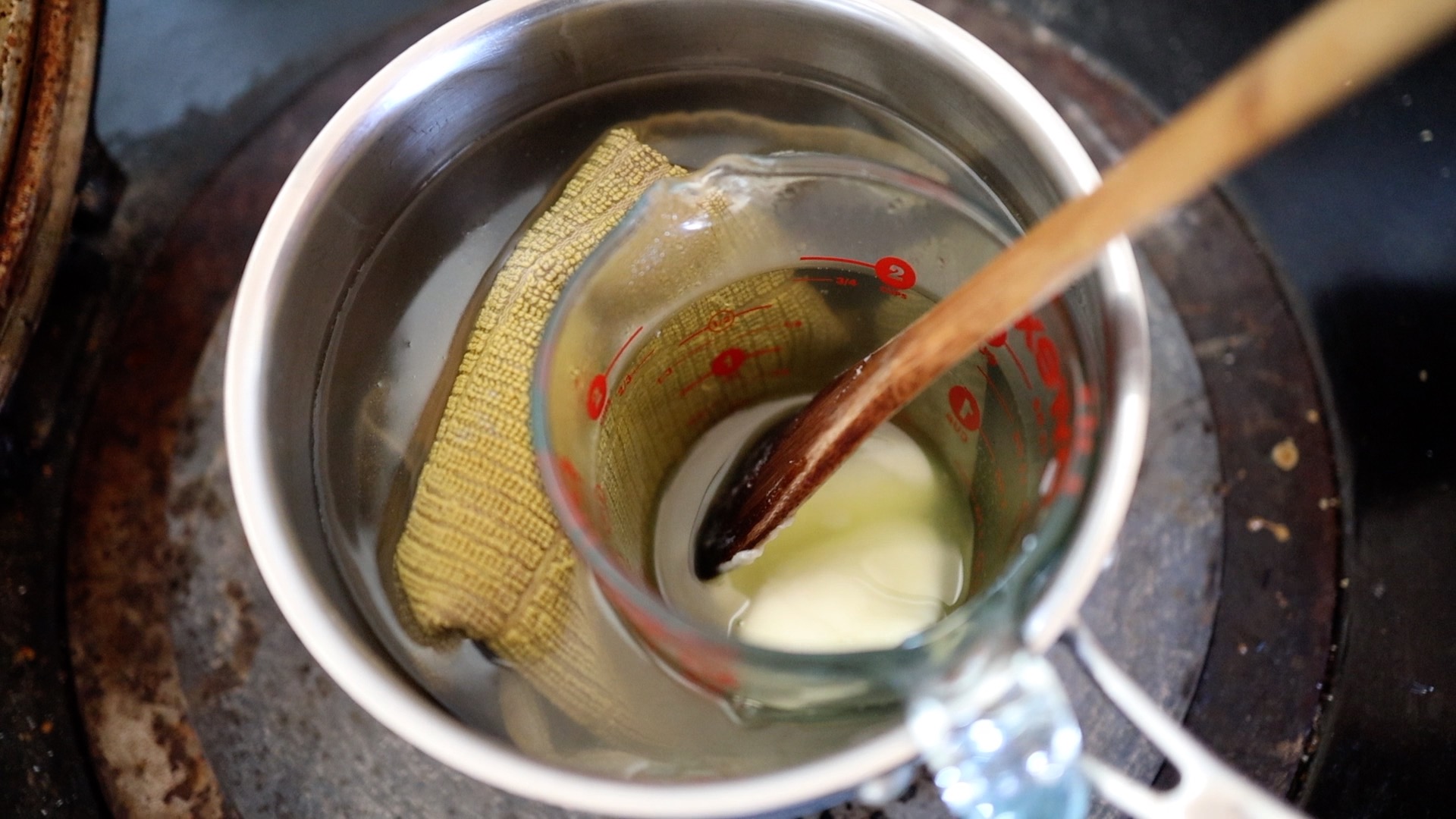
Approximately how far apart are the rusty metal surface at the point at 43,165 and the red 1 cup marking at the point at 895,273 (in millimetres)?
516

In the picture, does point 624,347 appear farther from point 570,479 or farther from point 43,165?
point 43,165

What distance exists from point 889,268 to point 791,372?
108mm

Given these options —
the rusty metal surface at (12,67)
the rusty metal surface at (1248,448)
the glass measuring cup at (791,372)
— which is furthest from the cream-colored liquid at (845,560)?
the rusty metal surface at (12,67)

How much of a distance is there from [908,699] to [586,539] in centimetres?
14

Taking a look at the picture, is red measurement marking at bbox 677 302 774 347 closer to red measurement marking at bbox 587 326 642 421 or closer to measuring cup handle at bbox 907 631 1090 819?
red measurement marking at bbox 587 326 642 421

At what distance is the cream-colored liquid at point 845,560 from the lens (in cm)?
53

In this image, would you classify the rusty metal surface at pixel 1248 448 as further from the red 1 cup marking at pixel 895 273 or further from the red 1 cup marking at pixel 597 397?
the red 1 cup marking at pixel 597 397

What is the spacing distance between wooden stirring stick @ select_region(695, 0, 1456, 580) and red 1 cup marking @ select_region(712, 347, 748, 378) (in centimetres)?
6

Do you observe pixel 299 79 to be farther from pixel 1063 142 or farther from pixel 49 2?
pixel 1063 142

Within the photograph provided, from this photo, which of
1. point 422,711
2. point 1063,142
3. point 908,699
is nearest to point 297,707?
point 422,711

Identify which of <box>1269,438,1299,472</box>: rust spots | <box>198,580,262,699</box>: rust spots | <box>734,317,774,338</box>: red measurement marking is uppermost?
<box>1269,438,1299,472</box>: rust spots

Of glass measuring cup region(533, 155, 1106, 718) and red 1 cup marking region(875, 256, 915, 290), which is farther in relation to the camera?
red 1 cup marking region(875, 256, 915, 290)

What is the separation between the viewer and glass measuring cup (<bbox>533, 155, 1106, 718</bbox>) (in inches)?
14.9

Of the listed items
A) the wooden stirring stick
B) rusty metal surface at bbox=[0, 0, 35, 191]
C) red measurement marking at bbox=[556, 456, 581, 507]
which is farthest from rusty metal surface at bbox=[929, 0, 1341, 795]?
rusty metal surface at bbox=[0, 0, 35, 191]
